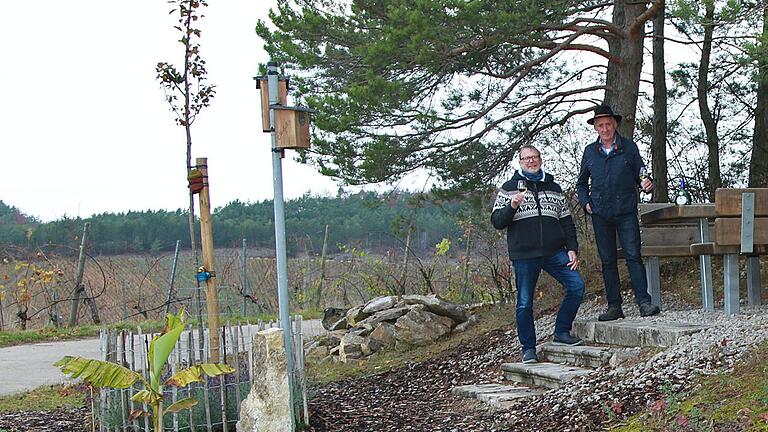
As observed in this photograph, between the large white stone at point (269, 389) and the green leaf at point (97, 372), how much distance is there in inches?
28.0

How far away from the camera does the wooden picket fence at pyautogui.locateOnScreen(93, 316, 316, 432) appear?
227 inches

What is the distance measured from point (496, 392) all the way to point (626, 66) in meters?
4.09

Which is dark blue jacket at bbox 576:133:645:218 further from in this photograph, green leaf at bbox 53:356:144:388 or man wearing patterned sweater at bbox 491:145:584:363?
green leaf at bbox 53:356:144:388

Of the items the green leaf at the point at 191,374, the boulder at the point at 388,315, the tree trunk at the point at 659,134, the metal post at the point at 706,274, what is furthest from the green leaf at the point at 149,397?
the tree trunk at the point at 659,134

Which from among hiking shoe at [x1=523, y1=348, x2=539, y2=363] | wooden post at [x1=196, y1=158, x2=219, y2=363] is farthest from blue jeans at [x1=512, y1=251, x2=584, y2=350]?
wooden post at [x1=196, y1=158, x2=219, y2=363]

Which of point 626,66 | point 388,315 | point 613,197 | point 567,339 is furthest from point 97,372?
point 626,66

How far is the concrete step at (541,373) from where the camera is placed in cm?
617

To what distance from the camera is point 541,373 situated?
21.0 feet

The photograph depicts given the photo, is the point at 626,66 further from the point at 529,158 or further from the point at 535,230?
the point at 535,230

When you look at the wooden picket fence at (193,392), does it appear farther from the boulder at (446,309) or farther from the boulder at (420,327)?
the boulder at (446,309)

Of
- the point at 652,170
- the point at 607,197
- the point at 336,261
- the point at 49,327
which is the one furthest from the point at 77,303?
the point at 607,197

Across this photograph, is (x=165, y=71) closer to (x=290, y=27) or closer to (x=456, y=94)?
(x=290, y=27)

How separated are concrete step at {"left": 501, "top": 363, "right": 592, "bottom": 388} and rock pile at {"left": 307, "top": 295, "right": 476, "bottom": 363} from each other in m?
2.67

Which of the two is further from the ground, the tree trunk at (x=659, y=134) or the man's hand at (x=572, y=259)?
the tree trunk at (x=659, y=134)
